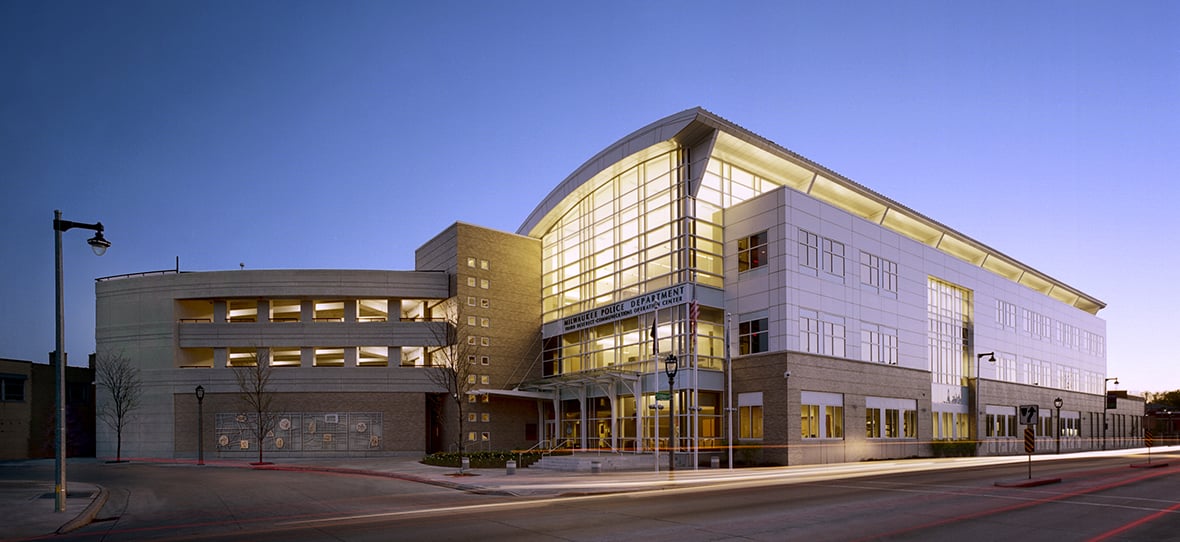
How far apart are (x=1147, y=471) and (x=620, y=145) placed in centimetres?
3239

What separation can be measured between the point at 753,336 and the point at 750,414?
171 inches

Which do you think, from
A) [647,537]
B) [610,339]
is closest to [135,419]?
[610,339]

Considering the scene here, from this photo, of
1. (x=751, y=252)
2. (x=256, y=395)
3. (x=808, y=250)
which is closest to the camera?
(x=808, y=250)

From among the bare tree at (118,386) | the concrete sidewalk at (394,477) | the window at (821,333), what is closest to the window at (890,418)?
the window at (821,333)

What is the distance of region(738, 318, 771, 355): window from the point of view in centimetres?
4256

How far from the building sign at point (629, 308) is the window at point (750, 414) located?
6.40 m

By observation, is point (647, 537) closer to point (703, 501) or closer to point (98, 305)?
point (703, 501)

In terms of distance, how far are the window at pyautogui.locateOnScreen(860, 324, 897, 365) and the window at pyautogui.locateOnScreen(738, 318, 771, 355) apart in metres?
7.76

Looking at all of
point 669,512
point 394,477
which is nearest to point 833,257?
point 394,477

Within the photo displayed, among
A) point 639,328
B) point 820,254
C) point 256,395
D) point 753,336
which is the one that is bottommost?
point 256,395

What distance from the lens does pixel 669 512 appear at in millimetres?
18625

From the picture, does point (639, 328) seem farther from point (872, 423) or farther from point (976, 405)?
point (976, 405)

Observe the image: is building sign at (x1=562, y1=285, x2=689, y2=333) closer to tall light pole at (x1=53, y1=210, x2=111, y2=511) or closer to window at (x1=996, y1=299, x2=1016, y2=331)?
→ tall light pole at (x1=53, y1=210, x2=111, y2=511)

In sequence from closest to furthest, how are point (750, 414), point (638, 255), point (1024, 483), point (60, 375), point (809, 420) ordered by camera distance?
point (60, 375), point (1024, 483), point (809, 420), point (750, 414), point (638, 255)
